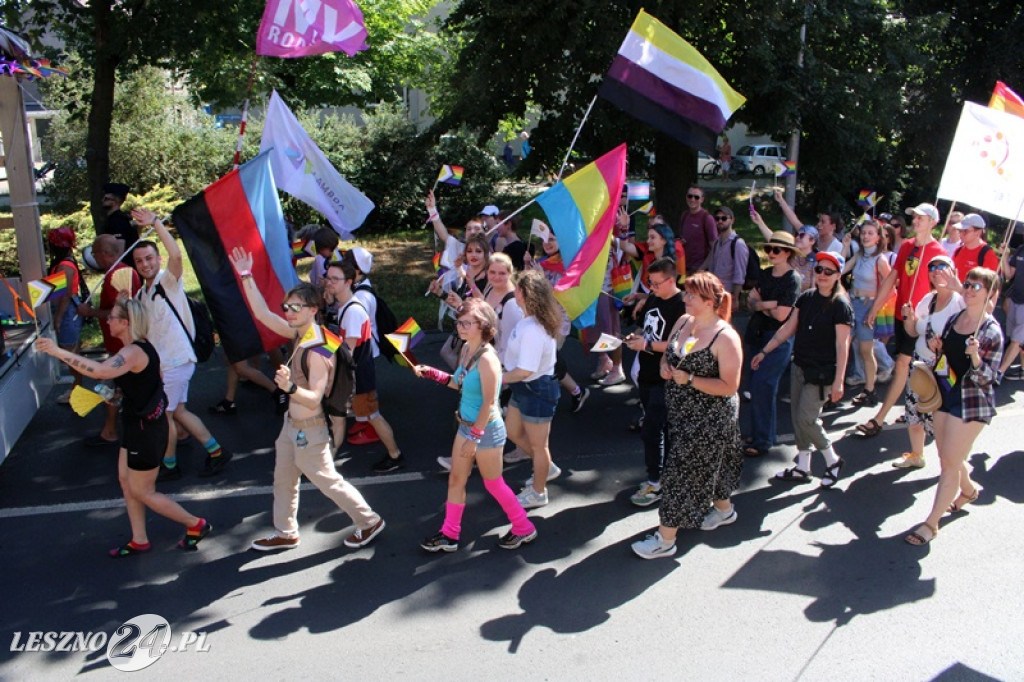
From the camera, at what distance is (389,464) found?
6.59 meters

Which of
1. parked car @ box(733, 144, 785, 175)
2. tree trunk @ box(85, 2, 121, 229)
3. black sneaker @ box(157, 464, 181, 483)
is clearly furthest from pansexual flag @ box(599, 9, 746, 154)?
parked car @ box(733, 144, 785, 175)

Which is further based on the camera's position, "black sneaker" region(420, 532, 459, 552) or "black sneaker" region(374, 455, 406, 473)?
"black sneaker" region(374, 455, 406, 473)

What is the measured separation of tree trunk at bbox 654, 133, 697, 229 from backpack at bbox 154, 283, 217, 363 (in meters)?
7.35

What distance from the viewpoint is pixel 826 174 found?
12891 mm

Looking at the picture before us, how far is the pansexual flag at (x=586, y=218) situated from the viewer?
6562mm

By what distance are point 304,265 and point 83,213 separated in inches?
180

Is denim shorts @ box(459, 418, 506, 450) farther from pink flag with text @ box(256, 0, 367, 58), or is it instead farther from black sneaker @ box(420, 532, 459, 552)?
pink flag with text @ box(256, 0, 367, 58)

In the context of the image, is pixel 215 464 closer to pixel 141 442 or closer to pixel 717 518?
pixel 141 442

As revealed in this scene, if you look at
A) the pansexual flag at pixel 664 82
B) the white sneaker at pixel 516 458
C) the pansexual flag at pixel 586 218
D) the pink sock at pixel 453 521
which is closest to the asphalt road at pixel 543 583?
the pink sock at pixel 453 521

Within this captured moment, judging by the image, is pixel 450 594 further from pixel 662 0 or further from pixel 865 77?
pixel 865 77

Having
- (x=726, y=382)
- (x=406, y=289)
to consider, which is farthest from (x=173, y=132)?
(x=726, y=382)

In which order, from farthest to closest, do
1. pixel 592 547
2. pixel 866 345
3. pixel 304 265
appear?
pixel 304 265 < pixel 866 345 < pixel 592 547

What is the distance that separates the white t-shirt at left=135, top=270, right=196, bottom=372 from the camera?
627cm

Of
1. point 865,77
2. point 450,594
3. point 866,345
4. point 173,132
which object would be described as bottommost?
point 450,594
